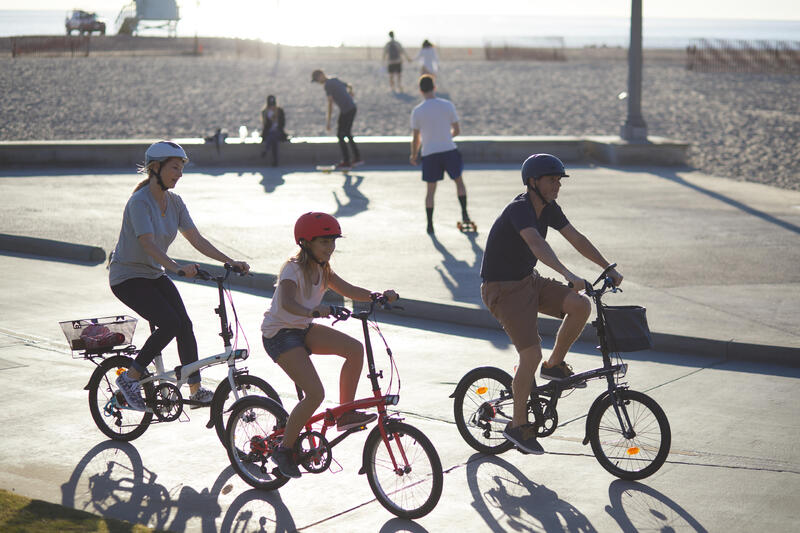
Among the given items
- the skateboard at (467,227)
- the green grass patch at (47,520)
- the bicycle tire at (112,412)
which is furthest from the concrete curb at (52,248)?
the green grass patch at (47,520)

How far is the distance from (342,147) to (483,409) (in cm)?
1422

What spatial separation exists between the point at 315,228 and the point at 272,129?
1531 centimetres

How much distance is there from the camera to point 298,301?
5555 millimetres

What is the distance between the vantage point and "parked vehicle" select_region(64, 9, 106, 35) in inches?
2783

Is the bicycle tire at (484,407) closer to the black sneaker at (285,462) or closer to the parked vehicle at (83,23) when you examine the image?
the black sneaker at (285,462)

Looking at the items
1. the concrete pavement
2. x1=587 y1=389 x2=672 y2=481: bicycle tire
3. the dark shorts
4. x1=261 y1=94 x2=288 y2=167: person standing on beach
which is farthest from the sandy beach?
x1=587 y1=389 x2=672 y2=481: bicycle tire

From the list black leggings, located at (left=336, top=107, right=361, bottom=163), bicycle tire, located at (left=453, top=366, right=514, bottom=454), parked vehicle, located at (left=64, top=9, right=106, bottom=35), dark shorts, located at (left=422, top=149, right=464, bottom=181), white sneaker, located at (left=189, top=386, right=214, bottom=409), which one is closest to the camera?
bicycle tire, located at (left=453, top=366, right=514, bottom=454)

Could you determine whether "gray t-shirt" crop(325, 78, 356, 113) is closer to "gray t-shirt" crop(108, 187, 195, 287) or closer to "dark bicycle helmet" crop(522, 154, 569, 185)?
"gray t-shirt" crop(108, 187, 195, 287)

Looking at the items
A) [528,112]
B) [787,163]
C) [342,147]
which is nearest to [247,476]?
[342,147]

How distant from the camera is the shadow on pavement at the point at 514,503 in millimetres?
5383

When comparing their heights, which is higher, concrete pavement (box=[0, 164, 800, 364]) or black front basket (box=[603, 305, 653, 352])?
black front basket (box=[603, 305, 653, 352])

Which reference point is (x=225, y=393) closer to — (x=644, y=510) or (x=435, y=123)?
(x=644, y=510)

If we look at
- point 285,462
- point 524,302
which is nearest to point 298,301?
point 285,462

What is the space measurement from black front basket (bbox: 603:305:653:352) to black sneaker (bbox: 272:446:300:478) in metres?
1.90
